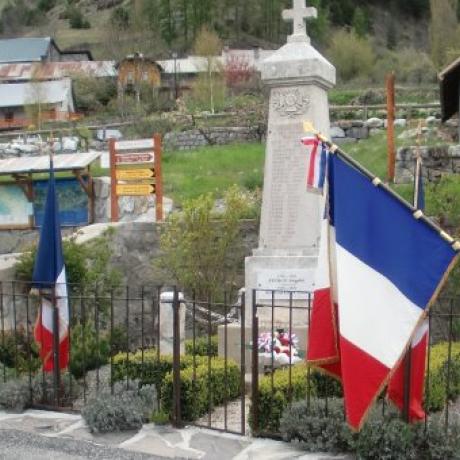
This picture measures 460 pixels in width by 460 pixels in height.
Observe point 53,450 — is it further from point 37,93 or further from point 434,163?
point 37,93

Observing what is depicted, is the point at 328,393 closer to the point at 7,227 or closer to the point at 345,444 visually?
the point at 345,444

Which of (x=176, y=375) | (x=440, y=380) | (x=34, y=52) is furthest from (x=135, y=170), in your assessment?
(x=34, y=52)

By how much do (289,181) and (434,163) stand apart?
28.8ft

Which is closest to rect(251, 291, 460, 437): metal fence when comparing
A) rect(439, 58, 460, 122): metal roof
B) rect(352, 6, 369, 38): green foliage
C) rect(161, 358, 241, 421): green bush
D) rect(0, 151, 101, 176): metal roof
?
rect(161, 358, 241, 421): green bush

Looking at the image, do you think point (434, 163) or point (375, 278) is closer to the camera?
point (375, 278)

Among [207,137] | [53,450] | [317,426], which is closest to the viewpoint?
[317,426]

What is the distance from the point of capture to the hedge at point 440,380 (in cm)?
696

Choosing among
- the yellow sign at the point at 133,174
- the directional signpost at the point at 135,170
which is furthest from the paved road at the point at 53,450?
the yellow sign at the point at 133,174

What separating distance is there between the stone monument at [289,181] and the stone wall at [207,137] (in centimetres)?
1839

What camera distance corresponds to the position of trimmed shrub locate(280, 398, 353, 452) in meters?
5.79

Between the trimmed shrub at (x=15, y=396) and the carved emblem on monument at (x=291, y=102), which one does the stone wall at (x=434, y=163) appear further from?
the trimmed shrub at (x=15, y=396)

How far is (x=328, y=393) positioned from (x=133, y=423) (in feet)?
5.60

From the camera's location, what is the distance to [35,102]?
1766 inches

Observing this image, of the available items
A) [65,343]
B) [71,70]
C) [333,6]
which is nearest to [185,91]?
[71,70]
